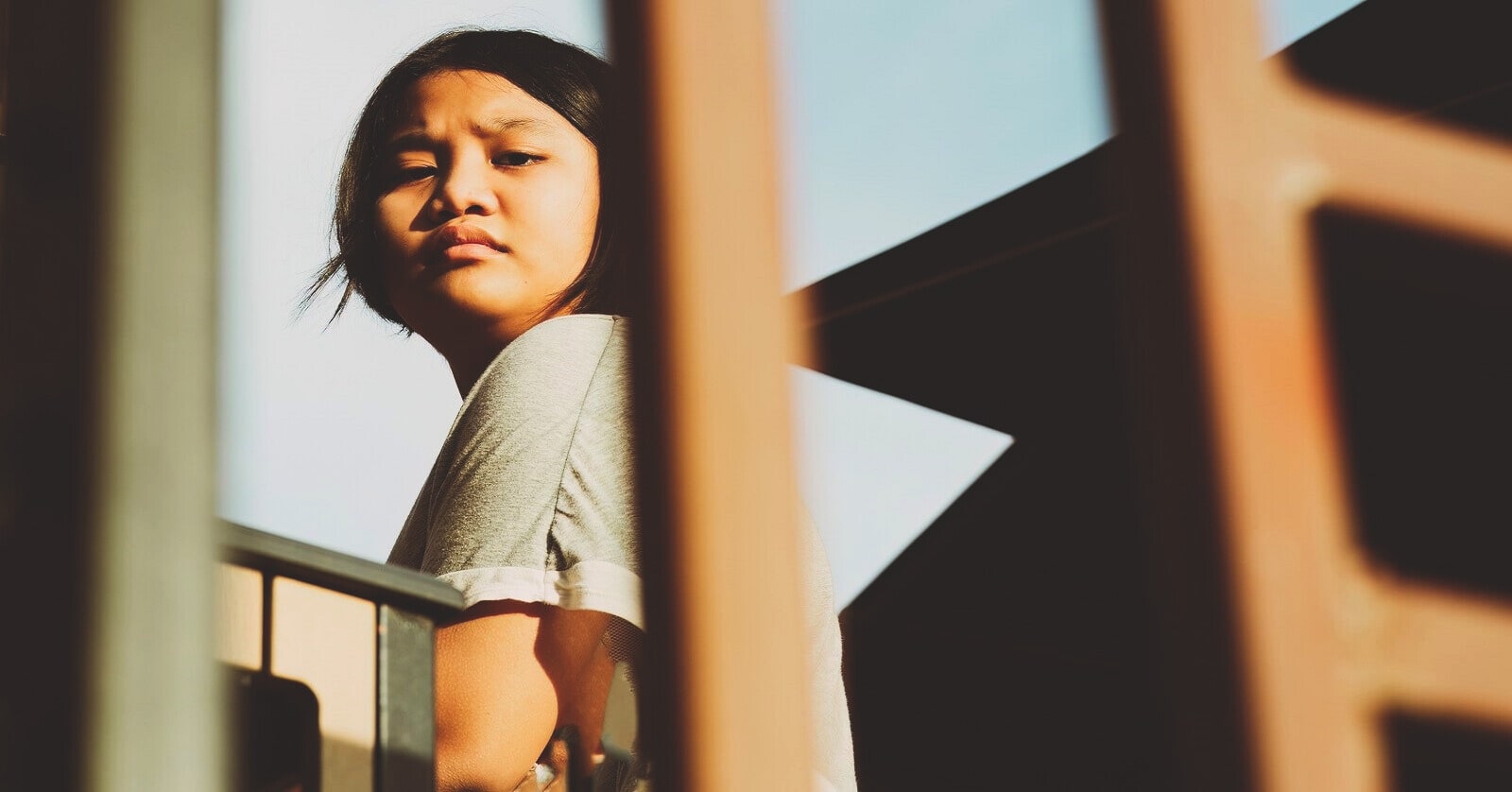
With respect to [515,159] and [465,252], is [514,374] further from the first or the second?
[515,159]

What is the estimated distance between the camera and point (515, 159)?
193cm

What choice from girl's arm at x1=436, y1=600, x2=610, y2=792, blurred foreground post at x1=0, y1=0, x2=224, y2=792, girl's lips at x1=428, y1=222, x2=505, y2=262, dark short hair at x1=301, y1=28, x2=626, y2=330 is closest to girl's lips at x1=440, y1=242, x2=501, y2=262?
girl's lips at x1=428, y1=222, x2=505, y2=262

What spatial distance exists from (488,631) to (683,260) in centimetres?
99

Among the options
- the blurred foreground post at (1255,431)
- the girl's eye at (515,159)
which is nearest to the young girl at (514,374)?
the girl's eye at (515,159)

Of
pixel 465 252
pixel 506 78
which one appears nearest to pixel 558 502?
pixel 465 252

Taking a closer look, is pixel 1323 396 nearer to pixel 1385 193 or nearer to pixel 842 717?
pixel 1385 193

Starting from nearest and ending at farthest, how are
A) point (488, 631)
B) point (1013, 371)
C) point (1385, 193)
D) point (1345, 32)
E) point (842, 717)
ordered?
point (1385, 193) → point (488, 631) → point (842, 717) → point (1345, 32) → point (1013, 371)

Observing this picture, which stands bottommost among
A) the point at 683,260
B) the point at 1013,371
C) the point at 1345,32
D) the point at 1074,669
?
the point at 1074,669

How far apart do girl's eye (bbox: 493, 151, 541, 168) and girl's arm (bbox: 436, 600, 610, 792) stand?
668mm

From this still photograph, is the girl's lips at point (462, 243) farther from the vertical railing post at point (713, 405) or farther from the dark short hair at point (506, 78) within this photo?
the vertical railing post at point (713, 405)

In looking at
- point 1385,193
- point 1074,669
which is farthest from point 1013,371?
point 1385,193

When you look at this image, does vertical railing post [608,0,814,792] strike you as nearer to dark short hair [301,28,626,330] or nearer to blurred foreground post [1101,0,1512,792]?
blurred foreground post [1101,0,1512,792]

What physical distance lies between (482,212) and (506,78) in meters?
0.23

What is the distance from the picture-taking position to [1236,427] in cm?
57
